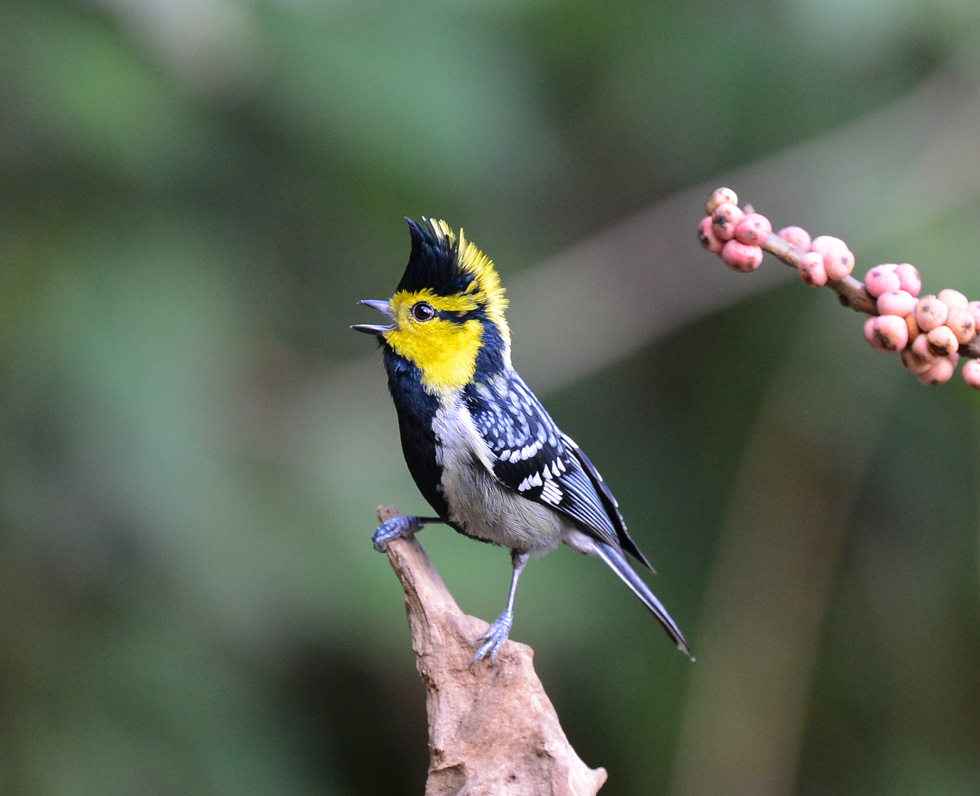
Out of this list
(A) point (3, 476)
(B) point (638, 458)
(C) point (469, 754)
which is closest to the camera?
(C) point (469, 754)

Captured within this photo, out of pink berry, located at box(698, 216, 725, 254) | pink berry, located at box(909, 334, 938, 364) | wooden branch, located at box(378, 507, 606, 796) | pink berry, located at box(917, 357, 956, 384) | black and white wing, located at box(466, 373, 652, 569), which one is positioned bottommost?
wooden branch, located at box(378, 507, 606, 796)

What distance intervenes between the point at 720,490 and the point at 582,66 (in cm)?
199

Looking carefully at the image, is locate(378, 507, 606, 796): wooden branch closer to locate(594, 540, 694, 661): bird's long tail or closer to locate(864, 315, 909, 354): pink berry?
locate(594, 540, 694, 661): bird's long tail

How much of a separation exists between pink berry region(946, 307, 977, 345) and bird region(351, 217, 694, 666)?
3.28ft

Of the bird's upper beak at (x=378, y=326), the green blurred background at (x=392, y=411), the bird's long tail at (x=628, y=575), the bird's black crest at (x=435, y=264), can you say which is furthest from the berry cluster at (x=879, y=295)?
the green blurred background at (x=392, y=411)

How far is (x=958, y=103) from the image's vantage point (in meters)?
4.00

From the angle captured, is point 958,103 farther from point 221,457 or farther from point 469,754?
point 469,754

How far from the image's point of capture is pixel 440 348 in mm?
2174

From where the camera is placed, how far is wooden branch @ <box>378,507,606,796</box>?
169 centimetres

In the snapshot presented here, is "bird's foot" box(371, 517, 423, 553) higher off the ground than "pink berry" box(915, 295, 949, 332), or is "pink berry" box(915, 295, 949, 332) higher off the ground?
"pink berry" box(915, 295, 949, 332)

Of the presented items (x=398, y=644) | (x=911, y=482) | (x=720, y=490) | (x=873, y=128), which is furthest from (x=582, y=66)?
(x=398, y=644)

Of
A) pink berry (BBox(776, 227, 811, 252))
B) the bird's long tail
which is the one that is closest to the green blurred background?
the bird's long tail

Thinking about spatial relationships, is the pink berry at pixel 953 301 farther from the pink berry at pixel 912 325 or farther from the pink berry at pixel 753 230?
the pink berry at pixel 753 230

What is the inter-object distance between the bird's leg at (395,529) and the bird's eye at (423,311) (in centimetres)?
47
